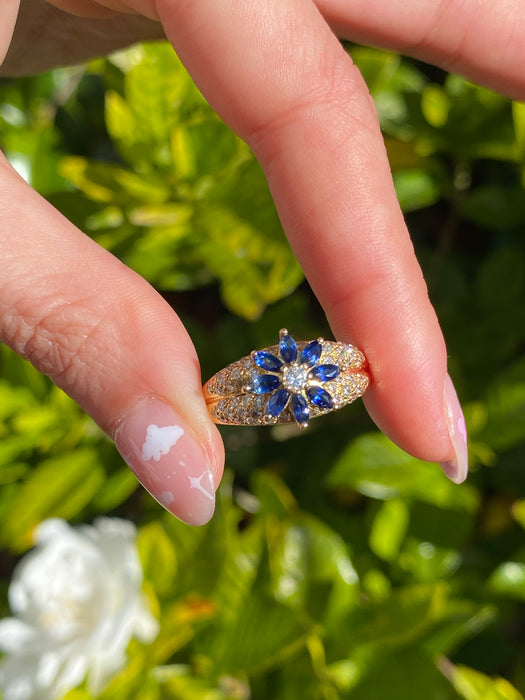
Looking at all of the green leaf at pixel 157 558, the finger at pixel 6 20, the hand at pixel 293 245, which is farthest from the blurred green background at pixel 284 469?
the finger at pixel 6 20

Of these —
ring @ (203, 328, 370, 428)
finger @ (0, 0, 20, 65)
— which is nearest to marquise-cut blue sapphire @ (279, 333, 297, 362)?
ring @ (203, 328, 370, 428)

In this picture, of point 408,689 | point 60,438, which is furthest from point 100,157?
point 408,689

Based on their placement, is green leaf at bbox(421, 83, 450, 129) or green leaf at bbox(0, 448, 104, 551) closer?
green leaf at bbox(0, 448, 104, 551)

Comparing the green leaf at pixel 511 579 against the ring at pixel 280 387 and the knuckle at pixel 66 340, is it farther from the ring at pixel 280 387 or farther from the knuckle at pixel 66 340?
the knuckle at pixel 66 340

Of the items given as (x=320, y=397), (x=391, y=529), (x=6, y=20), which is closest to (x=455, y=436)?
(x=320, y=397)

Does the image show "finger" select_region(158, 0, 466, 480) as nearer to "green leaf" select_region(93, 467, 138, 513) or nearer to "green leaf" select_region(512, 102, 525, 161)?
"green leaf" select_region(512, 102, 525, 161)

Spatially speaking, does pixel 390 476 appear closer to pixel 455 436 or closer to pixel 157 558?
pixel 455 436
